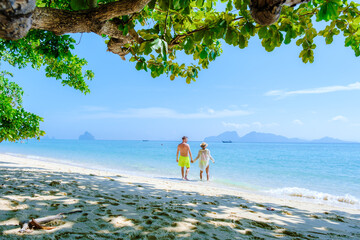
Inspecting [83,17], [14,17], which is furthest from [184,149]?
[14,17]

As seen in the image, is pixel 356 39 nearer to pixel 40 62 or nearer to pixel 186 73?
pixel 186 73

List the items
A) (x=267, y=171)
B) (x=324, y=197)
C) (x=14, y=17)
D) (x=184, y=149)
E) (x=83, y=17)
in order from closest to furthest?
(x=14, y=17) → (x=83, y=17) → (x=324, y=197) → (x=184, y=149) → (x=267, y=171)

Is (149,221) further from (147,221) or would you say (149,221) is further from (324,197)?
(324,197)

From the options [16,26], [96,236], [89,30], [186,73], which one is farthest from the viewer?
[186,73]

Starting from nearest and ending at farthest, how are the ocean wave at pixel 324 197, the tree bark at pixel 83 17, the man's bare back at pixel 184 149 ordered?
the tree bark at pixel 83 17, the ocean wave at pixel 324 197, the man's bare back at pixel 184 149

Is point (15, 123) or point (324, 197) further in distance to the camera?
point (324, 197)

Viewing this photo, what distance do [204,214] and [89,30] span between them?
9.21 ft

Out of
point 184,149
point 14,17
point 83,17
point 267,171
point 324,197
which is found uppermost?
point 83,17

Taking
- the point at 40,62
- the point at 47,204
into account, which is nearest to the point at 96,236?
the point at 47,204

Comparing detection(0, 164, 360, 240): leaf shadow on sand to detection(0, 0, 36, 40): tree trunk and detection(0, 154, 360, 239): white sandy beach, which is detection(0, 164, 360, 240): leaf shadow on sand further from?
detection(0, 0, 36, 40): tree trunk

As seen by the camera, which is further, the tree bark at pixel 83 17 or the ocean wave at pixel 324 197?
the ocean wave at pixel 324 197

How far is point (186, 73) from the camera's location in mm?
3461

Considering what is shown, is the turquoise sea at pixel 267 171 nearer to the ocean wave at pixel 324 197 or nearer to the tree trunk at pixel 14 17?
the ocean wave at pixel 324 197

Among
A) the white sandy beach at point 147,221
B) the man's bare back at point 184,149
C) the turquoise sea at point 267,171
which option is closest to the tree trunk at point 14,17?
the white sandy beach at point 147,221
